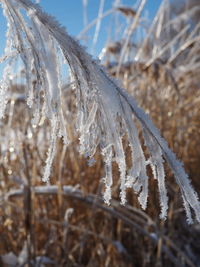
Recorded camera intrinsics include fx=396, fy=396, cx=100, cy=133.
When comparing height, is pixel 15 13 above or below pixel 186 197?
above

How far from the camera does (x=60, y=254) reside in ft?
3.34

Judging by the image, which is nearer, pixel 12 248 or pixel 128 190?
pixel 12 248

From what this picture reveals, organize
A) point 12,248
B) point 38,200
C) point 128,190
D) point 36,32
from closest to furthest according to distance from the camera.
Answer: point 36,32
point 12,248
point 38,200
point 128,190

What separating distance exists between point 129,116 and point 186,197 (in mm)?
73

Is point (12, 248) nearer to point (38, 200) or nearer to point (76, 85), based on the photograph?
point (38, 200)

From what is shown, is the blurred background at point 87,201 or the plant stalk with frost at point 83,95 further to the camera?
the blurred background at point 87,201

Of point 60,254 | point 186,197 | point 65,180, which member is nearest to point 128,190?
point 65,180

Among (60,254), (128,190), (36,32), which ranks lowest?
(60,254)

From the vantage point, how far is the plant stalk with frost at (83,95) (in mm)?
262

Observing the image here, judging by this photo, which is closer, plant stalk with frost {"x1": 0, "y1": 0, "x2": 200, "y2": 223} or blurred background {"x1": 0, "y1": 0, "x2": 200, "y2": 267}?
plant stalk with frost {"x1": 0, "y1": 0, "x2": 200, "y2": 223}

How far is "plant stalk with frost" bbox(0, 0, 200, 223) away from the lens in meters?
0.26

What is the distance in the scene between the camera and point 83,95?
279mm

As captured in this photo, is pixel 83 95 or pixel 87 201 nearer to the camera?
pixel 83 95

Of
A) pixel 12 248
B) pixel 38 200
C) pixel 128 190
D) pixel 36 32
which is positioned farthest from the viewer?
pixel 128 190
